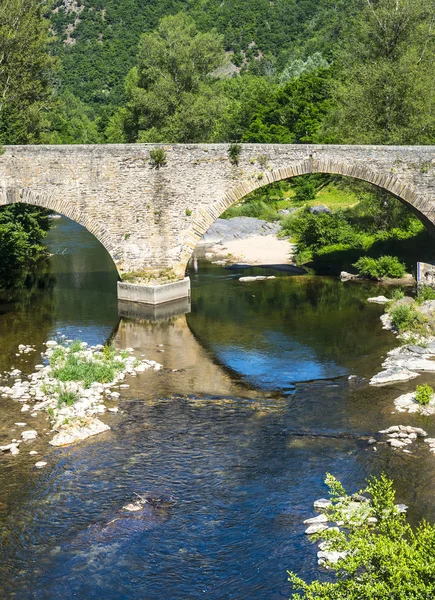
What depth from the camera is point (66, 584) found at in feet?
36.9

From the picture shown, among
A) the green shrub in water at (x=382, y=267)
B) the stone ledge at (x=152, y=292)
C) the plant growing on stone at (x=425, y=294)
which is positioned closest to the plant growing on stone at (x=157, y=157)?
the stone ledge at (x=152, y=292)

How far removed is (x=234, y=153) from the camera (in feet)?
85.4

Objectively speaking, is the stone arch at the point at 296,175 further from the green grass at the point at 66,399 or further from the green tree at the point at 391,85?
the green grass at the point at 66,399

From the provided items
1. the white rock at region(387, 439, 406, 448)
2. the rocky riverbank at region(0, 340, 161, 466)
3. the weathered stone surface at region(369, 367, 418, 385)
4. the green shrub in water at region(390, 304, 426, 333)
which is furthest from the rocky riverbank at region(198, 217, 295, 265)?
the white rock at region(387, 439, 406, 448)

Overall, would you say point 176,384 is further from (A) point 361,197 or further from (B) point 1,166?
(A) point 361,197

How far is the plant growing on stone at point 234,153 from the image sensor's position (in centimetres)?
2597

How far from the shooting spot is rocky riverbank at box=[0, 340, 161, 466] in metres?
16.5

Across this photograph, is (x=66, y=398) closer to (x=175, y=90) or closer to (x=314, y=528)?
(x=314, y=528)

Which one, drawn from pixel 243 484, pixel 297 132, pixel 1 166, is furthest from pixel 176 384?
pixel 297 132

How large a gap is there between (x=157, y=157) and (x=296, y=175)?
4875 mm

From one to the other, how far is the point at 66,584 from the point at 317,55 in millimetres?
68914

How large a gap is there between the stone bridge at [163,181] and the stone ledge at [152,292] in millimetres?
46

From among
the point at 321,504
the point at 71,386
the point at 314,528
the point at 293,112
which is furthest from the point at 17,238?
the point at 293,112

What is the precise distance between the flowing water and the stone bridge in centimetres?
303
